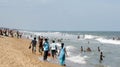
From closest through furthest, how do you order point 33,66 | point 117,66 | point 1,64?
point 1,64, point 33,66, point 117,66

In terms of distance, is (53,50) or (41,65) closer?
(41,65)

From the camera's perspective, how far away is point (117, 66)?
29797 millimetres

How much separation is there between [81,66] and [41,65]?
19.6 feet

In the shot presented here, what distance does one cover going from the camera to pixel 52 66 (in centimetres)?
2138

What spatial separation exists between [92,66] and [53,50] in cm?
413

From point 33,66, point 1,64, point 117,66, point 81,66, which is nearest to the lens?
point 1,64

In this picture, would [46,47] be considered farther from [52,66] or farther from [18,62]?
[18,62]

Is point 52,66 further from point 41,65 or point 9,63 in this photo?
point 9,63

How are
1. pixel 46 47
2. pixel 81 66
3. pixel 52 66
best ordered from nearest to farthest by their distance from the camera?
pixel 52 66 < pixel 46 47 < pixel 81 66

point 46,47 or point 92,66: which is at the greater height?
point 46,47

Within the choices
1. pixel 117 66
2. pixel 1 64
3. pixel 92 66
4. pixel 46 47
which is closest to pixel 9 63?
pixel 1 64

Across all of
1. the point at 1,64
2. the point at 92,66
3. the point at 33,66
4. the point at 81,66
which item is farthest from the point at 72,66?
the point at 1,64

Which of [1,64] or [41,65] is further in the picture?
[41,65]

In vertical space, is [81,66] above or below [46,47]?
below
